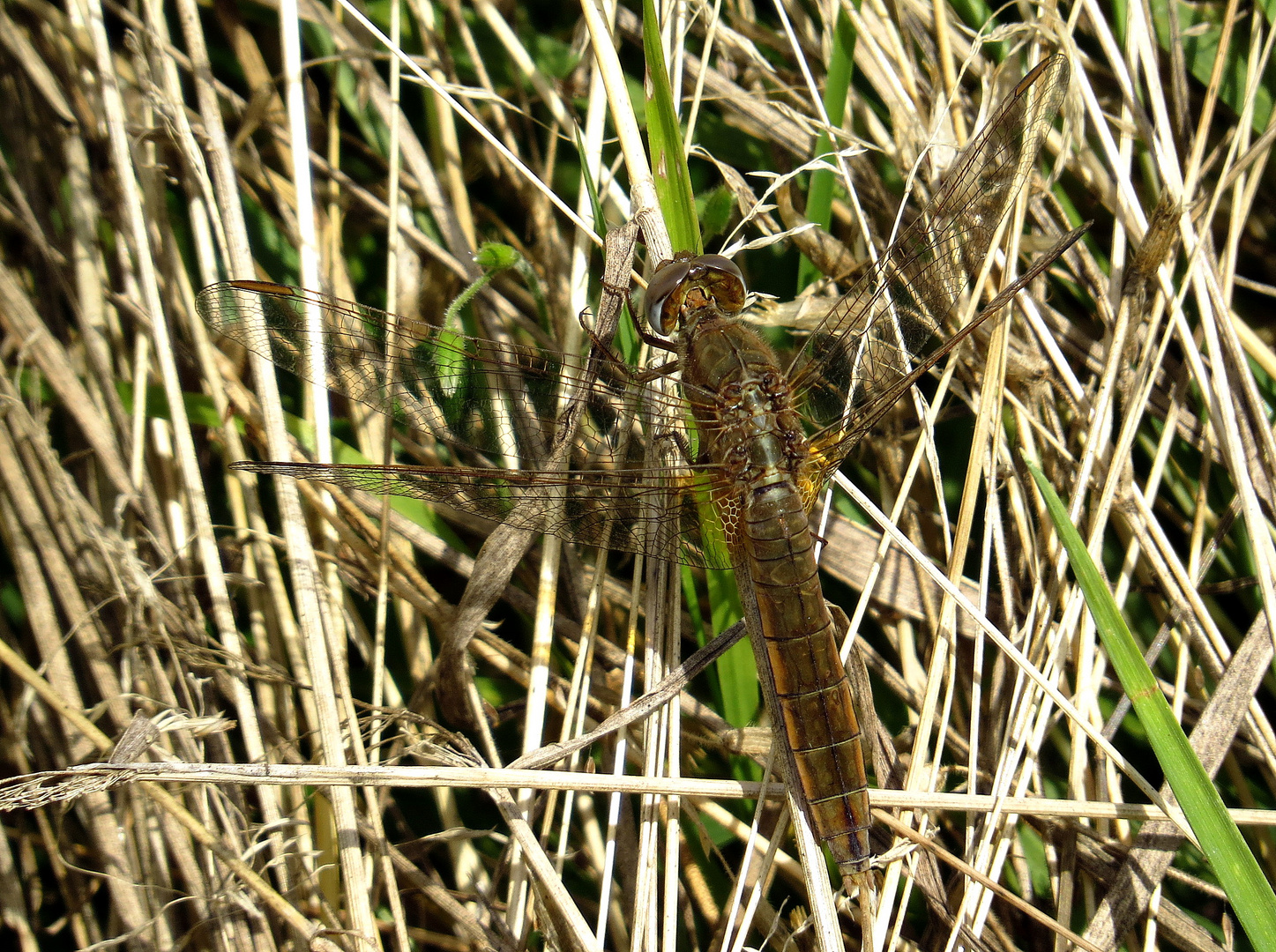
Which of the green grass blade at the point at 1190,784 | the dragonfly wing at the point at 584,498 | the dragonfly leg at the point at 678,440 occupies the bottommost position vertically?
the green grass blade at the point at 1190,784

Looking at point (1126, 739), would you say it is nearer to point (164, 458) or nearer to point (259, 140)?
point (164, 458)

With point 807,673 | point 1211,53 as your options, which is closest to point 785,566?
point 807,673

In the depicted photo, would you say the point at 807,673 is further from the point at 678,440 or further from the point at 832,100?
the point at 832,100

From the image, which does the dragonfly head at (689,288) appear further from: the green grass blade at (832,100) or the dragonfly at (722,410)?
the green grass blade at (832,100)

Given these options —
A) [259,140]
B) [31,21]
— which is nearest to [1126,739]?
[259,140]

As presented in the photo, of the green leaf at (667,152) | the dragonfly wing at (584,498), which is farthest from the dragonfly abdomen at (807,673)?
the green leaf at (667,152)

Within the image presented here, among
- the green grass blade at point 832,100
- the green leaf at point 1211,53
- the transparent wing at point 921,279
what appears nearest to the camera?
the transparent wing at point 921,279

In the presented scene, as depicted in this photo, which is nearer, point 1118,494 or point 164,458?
point 1118,494

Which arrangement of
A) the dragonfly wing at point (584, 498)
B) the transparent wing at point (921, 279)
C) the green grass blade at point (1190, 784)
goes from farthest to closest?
1. the transparent wing at point (921, 279)
2. the dragonfly wing at point (584, 498)
3. the green grass blade at point (1190, 784)
